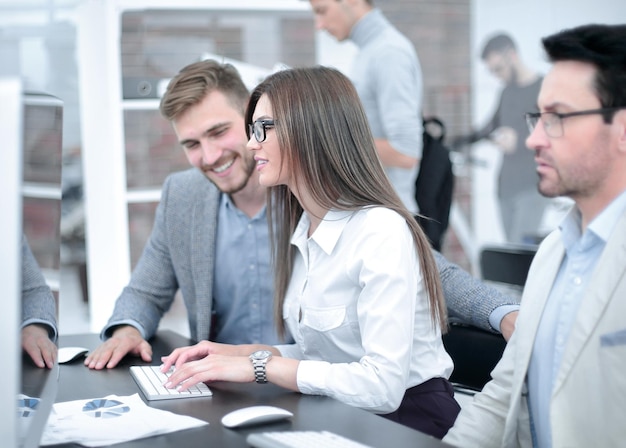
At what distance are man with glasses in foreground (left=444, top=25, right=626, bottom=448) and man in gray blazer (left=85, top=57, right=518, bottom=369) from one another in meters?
1.08

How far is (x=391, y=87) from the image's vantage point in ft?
10.4

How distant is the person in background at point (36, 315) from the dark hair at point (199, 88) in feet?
3.78

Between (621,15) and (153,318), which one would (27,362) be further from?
(621,15)

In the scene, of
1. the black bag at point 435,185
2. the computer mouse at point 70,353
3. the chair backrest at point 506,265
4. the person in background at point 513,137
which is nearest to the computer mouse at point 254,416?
the computer mouse at point 70,353

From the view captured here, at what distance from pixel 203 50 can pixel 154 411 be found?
3327mm

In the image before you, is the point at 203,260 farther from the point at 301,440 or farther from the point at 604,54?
the point at 604,54

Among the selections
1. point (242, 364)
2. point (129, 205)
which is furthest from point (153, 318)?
point (129, 205)

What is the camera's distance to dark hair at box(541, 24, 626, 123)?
52.4 inches

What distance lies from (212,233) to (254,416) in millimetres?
1161

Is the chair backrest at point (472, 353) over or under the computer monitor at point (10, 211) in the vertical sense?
under

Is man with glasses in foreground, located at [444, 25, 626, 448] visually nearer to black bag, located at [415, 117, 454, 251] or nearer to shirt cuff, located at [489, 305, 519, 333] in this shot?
shirt cuff, located at [489, 305, 519, 333]

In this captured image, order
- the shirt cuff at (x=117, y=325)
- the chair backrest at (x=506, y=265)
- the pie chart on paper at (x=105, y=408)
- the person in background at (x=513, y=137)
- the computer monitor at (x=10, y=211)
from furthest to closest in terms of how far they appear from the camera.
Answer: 1. the person in background at (x=513, y=137)
2. the chair backrest at (x=506, y=265)
3. the shirt cuff at (x=117, y=325)
4. the pie chart on paper at (x=105, y=408)
5. the computer monitor at (x=10, y=211)

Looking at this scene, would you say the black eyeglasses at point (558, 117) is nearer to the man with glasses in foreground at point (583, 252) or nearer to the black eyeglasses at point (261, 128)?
the man with glasses in foreground at point (583, 252)

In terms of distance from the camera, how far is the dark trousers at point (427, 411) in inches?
68.6
